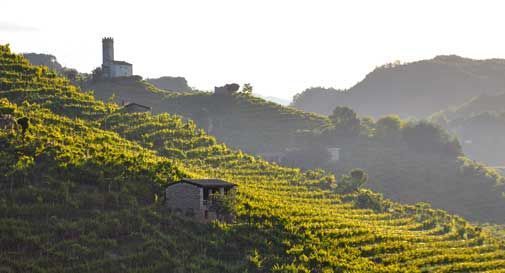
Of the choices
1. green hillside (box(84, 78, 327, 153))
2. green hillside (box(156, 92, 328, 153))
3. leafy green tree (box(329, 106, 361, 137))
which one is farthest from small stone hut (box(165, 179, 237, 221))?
leafy green tree (box(329, 106, 361, 137))

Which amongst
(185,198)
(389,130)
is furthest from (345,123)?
(185,198)

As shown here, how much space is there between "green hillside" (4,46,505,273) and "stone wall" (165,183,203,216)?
907mm

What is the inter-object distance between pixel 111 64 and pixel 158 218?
6697 centimetres

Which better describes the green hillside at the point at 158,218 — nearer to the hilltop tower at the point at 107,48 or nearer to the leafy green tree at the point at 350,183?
the leafy green tree at the point at 350,183

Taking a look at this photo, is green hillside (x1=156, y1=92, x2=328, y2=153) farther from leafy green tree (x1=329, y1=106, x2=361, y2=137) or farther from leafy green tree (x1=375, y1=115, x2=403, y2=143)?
leafy green tree (x1=375, y1=115, x2=403, y2=143)

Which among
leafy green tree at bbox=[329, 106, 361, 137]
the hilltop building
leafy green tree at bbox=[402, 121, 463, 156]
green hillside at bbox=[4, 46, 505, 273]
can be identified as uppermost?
the hilltop building

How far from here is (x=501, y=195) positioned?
316 ft

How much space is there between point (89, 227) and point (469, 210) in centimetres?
6571

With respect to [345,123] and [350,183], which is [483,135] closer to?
[345,123]

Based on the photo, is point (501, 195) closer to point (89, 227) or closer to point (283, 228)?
point (283, 228)

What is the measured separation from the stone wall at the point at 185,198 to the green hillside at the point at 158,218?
2.98ft

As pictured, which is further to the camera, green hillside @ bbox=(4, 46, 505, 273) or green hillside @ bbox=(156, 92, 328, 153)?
green hillside @ bbox=(156, 92, 328, 153)

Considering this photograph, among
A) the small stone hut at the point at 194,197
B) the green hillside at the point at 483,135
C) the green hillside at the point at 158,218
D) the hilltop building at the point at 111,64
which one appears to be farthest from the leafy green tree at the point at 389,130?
the small stone hut at the point at 194,197

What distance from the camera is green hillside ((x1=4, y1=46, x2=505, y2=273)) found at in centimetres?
3547
